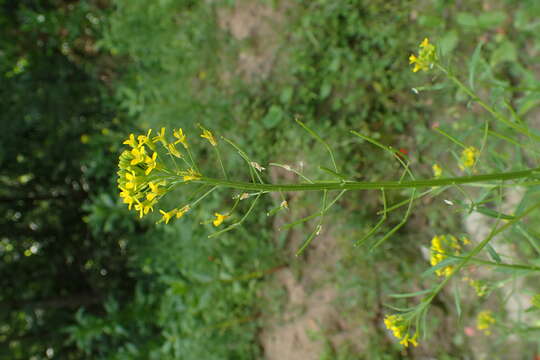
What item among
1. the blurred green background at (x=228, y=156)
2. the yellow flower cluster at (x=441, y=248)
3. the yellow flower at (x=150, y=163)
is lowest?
the blurred green background at (x=228, y=156)

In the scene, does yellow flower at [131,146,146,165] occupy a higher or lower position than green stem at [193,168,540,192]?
lower

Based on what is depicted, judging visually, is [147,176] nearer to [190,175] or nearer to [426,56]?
[190,175]

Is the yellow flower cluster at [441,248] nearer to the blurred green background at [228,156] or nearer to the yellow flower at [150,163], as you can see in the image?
the yellow flower at [150,163]

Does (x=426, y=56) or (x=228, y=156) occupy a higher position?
(x=426, y=56)

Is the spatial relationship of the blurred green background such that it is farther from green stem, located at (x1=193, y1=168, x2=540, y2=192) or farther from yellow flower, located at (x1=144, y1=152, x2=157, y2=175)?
yellow flower, located at (x1=144, y1=152, x2=157, y2=175)

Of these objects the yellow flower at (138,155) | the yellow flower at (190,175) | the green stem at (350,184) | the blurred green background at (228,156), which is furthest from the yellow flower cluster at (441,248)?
the blurred green background at (228,156)

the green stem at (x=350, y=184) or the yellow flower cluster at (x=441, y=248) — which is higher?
the green stem at (x=350, y=184)

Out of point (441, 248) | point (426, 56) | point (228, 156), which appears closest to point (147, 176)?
point (426, 56)

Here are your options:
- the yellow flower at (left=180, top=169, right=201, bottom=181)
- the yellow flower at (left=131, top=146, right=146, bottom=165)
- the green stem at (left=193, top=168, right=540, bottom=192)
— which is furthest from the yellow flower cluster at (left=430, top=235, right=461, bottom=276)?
the yellow flower at (left=131, top=146, right=146, bottom=165)

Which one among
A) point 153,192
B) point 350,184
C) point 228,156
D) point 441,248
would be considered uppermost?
point 350,184
